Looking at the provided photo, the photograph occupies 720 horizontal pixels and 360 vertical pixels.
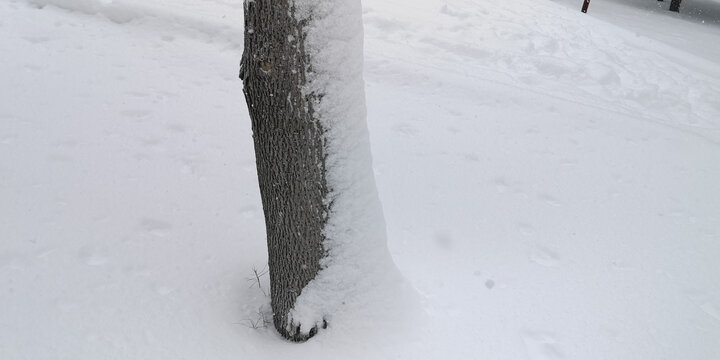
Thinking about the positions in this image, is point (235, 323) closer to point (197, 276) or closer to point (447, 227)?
point (197, 276)

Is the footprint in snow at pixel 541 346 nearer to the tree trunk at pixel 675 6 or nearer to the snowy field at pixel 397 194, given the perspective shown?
the snowy field at pixel 397 194

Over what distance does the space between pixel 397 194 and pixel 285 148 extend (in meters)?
1.87

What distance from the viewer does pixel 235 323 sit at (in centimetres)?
252

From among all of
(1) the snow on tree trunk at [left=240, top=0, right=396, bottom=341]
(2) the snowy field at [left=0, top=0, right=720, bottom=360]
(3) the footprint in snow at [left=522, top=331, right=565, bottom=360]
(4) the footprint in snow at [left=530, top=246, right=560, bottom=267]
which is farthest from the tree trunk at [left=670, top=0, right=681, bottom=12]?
(1) the snow on tree trunk at [left=240, top=0, right=396, bottom=341]

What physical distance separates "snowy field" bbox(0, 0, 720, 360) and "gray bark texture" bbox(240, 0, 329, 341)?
14.0 inches

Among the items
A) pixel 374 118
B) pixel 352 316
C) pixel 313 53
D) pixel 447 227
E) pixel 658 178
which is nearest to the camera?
pixel 313 53

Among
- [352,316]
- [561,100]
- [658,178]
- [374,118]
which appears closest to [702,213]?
[658,178]

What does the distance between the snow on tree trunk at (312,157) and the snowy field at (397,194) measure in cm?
21

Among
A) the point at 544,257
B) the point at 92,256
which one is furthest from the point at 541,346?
the point at 92,256

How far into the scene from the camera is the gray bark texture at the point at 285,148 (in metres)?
1.86

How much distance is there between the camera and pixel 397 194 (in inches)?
150

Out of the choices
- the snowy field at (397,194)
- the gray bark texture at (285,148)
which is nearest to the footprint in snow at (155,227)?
the snowy field at (397,194)

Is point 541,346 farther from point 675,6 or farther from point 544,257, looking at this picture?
point 675,6

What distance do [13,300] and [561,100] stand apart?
16.9ft
